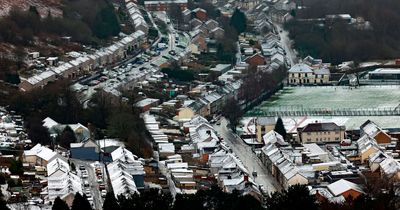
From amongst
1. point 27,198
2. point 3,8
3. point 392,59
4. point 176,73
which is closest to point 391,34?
point 392,59

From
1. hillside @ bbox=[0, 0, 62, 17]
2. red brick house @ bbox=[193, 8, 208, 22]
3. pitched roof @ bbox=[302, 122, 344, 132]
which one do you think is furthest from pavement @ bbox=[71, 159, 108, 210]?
red brick house @ bbox=[193, 8, 208, 22]

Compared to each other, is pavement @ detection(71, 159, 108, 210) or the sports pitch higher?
pavement @ detection(71, 159, 108, 210)

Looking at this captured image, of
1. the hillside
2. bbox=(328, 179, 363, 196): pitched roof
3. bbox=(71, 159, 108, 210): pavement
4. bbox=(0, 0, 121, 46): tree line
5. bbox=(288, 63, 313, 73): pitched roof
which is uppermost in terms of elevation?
the hillside

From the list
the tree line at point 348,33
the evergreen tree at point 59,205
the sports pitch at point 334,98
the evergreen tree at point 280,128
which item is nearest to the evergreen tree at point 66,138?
the evergreen tree at point 280,128

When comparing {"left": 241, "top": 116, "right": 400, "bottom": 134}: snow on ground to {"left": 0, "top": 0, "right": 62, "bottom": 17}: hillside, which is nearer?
{"left": 241, "top": 116, "right": 400, "bottom": 134}: snow on ground

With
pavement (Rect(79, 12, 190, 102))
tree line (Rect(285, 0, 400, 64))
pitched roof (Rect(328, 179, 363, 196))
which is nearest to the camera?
pitched roof (Rect(328, 179, 363, 196))

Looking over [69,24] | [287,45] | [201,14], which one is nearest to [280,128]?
[69,24]

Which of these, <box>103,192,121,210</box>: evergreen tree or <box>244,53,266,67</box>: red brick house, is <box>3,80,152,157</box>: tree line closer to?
<box>103,192,121,210</box>: evergreen tree

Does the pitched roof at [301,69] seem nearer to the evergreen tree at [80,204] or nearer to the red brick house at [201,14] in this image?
the red brick house at [201,14]
